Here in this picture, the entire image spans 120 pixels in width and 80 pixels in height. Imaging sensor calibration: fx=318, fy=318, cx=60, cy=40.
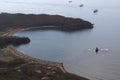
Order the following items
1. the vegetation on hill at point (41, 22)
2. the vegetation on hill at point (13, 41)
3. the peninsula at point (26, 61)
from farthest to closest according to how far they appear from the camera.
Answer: the vegetation on hill at point (41, 22)
the vegetation on hill at point (13, 41)
the peninsula at point (26, 61)

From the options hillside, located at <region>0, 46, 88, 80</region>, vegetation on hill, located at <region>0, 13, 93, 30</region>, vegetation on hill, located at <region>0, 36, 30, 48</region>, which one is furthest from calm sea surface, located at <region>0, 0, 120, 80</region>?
vegetation on hill, located at <region>0, 13, 93, 30</region>

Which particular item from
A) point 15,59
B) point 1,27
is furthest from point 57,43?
point 1,27

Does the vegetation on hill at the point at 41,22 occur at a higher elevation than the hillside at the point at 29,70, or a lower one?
higher

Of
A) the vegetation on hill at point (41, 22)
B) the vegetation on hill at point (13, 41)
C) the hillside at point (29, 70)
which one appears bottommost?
the hillside at point (29, 70)

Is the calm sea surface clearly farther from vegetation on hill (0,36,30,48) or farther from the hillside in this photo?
the hillside

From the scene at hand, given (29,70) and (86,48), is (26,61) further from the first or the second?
(86,48)

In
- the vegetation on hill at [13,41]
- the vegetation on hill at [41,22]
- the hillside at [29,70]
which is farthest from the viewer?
the vegetation on hill at [41,22]

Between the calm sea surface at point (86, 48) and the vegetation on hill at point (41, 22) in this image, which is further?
the vegetation on hill at point (41, 22)

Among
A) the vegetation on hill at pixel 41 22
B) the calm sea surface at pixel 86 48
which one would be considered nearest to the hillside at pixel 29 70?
the calm sea surface at pixel 86 48

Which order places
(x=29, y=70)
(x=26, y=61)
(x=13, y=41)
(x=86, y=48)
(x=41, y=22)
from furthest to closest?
(x=41, y=22) → (x=13, y=41) → (x=86, y=48) → (x=26, y=61) → (x=29, y=70)

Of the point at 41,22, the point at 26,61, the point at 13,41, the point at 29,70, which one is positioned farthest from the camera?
the point at 41,22

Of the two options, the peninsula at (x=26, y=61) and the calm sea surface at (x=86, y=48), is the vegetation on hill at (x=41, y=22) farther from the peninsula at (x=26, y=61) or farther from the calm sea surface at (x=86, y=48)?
the calm sea surface at (x=86, y=48)

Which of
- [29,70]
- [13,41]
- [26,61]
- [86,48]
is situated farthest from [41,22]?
[29,70]
